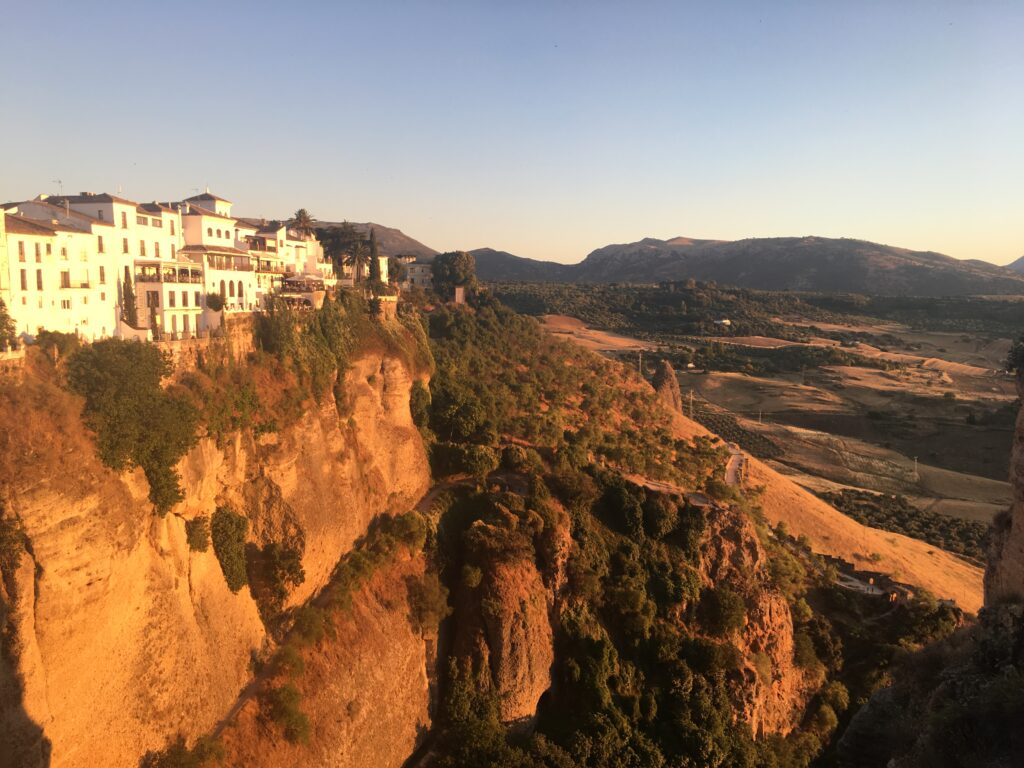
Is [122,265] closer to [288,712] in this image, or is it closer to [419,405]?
[419,405]

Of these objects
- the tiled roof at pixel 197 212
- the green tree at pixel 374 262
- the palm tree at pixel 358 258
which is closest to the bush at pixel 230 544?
the tiled roof at pixel 197 212

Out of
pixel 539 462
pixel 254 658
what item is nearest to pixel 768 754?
pixel 539 462

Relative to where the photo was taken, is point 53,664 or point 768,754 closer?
point 53,664

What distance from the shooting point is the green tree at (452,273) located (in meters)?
48.8

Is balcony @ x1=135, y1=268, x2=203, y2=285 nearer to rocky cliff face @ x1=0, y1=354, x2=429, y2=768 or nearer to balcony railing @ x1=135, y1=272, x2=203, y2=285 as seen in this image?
balcony railing @ x1=135, y1=272, x2=203, y2=285

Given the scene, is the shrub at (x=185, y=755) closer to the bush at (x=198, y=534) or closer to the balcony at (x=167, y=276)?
the bush at (x=198, y=534)

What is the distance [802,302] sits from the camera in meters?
129

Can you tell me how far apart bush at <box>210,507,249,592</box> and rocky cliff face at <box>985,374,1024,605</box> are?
18.1 meters

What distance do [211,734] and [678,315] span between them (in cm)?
10031

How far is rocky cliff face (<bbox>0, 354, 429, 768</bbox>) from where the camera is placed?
13.6 meters

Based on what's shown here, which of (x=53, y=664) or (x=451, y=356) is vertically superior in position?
(x=451, y=356)

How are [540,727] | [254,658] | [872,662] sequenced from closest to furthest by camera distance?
[254,658] < [540,727] < [872,662]

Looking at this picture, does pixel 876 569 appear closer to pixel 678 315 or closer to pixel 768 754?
pixel 768 754

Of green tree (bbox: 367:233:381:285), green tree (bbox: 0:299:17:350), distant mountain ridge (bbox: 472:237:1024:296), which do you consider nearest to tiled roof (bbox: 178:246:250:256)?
green tree (bbox: 0:299:17:350)
